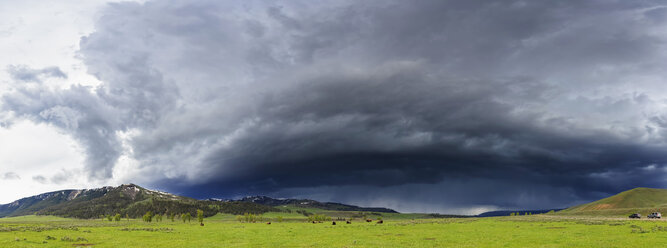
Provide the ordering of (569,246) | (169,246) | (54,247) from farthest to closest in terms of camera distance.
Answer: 1. (169,246)
2. (54,247)
3. (569,246)

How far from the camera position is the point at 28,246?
4575 cm

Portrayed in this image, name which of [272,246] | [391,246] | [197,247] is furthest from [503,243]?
[197,247]

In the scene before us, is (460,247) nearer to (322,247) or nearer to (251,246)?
(322,247)

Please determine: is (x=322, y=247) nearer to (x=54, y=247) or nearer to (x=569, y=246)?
(x=569, y=246)

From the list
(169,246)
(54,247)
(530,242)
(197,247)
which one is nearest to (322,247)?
(197,247)

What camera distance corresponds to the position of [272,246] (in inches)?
1850

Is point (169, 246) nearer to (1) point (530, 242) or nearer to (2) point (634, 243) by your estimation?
(1) point (530, 242)

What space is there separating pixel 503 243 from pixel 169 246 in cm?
4261

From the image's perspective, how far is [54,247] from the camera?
45312 mm

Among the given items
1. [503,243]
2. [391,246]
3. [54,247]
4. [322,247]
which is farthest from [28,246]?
[503,243]

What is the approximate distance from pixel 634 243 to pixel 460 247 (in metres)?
20.7

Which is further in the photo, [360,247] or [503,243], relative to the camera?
[503,243]

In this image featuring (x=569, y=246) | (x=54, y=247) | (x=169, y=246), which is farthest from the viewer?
(x=169, y=246)

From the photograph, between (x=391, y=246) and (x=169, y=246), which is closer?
(x=391, y=246)
